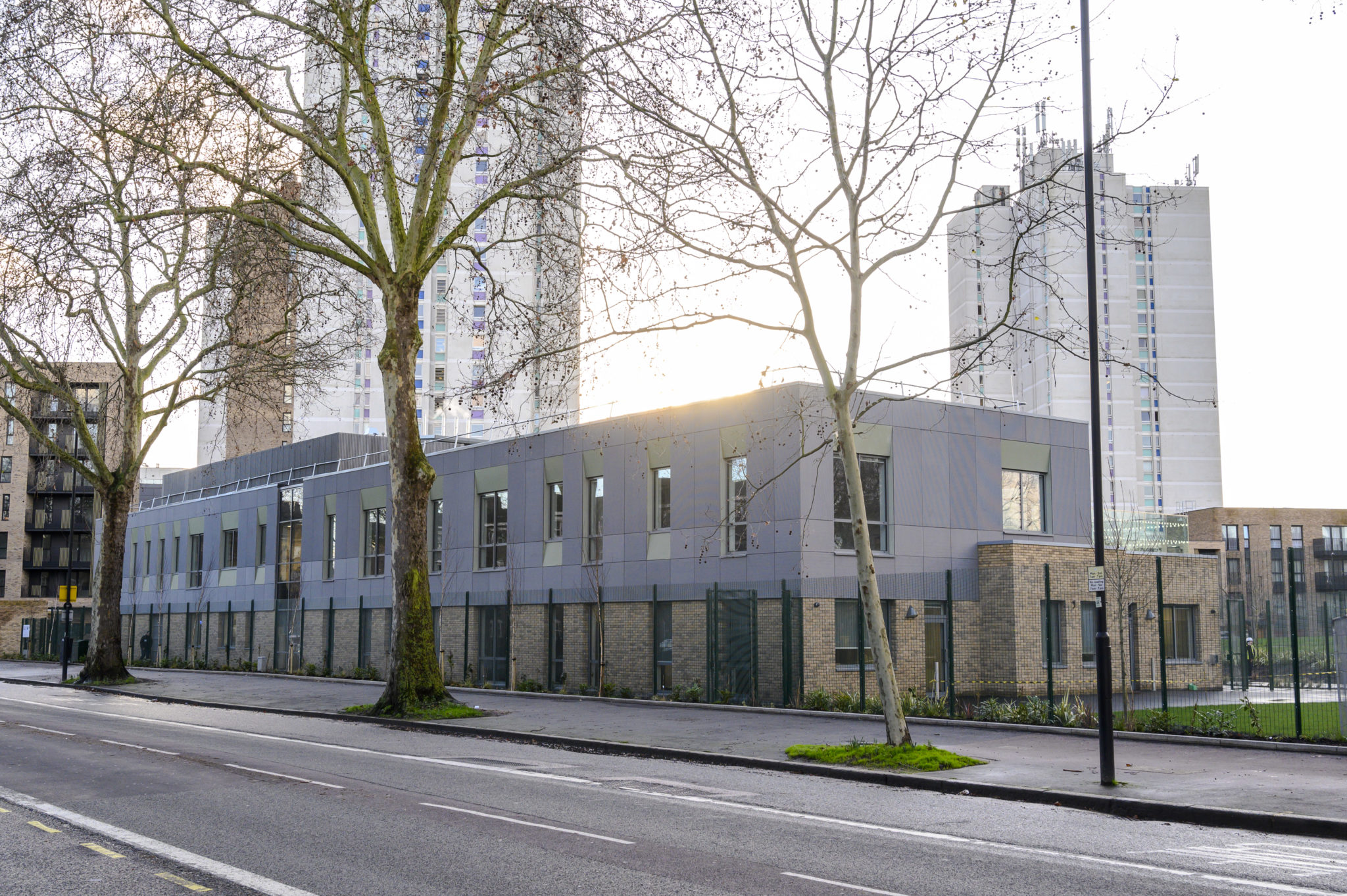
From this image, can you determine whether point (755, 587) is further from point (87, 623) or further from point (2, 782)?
point (87, 623)

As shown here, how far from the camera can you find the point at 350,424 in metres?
104

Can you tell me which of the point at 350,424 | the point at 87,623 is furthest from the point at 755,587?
the point at 350,424

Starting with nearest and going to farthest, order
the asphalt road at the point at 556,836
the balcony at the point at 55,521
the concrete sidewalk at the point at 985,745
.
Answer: the asphalt road at the point at 556,836, the concrete sidewalk at the point at 985,745, the balcony at the point at 55,521

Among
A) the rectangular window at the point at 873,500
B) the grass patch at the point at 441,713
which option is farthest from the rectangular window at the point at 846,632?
the grass patch at the point at 441,713

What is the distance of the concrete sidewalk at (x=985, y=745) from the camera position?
486 inches

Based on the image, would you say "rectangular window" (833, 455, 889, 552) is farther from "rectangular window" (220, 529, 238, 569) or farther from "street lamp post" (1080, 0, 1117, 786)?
"rectangular window" (220, 529, 238, 569)

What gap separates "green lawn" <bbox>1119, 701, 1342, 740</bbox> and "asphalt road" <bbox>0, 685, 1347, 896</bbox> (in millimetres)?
7031

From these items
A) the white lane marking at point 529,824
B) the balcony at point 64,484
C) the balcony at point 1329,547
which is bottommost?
the white lane marking at point 529,824

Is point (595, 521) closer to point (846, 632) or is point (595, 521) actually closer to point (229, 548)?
point (846, 632)

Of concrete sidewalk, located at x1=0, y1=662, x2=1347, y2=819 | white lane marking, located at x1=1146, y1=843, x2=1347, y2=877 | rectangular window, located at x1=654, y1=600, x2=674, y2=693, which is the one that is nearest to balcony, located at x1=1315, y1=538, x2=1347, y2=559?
rectangular window, located at x1=654, y1=600, x2=674, y2=693

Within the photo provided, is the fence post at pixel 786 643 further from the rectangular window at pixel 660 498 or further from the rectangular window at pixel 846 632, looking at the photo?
the rectangular window at pixel 660 498

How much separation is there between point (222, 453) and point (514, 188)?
288 ft

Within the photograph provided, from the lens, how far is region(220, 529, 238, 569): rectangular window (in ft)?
171

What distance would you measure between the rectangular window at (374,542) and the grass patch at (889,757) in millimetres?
27756
